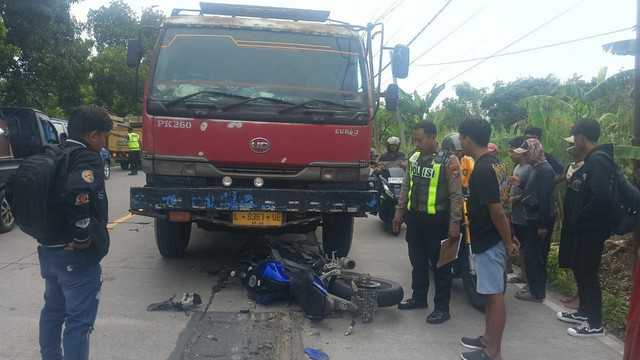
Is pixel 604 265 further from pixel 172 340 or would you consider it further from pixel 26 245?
pixel 26 245

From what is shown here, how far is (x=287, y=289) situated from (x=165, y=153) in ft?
6.14

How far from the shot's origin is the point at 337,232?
6270 mm

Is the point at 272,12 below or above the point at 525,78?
below

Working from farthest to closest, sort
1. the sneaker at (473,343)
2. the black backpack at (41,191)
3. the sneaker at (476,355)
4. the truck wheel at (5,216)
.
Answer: the truck wheel at (5,216), the sneaker at (473,343), the sneaker at (476,355), the black backpack at (41,191)

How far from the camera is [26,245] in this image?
24.7 feet

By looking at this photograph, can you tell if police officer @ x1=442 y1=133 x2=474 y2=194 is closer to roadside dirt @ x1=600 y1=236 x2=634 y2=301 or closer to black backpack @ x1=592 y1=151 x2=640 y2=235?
black backpack @ x1=592 y1=151 x2=640 y2=235

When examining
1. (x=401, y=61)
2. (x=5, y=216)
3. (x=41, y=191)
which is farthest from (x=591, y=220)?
(x=5, y=216)

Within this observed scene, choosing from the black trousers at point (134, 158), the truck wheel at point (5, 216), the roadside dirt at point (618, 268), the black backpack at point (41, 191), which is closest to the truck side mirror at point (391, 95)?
the roadside dirt at point (618, 268)

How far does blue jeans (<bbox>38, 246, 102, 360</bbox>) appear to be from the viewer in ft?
10.3

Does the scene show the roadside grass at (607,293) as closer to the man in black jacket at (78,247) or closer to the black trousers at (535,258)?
the black trousers at (535,258)

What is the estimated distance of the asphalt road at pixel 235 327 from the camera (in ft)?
13.2

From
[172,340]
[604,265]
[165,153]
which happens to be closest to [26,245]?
[165,153]

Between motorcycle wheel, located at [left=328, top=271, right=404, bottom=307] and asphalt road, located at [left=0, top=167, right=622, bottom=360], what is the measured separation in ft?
0.48

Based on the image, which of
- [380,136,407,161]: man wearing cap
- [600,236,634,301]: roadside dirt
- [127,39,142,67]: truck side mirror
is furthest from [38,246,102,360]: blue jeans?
[380,136,407,161]: man wearing cap
